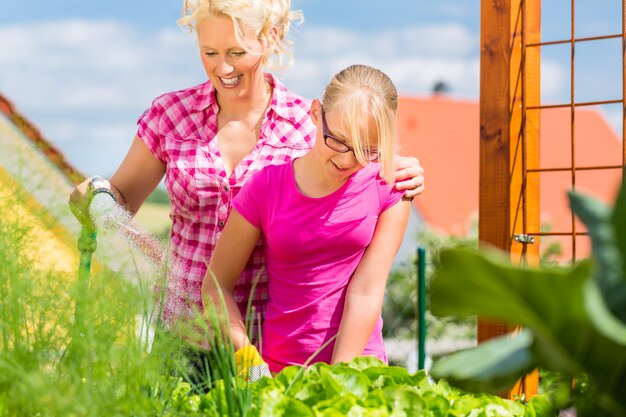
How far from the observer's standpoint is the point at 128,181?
2768 mm

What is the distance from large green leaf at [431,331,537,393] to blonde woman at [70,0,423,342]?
158cm

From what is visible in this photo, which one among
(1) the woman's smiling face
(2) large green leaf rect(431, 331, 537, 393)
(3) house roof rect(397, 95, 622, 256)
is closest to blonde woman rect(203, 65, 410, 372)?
(1) the woman's smiling face

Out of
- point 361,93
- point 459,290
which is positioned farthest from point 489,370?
point 361,93

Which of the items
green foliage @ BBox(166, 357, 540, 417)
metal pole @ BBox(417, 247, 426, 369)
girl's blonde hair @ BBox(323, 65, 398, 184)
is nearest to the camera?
green foliage @ BBox(166, 357, 540, 417)

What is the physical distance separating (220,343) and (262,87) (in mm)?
1360

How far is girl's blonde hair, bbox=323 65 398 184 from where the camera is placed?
2.18m

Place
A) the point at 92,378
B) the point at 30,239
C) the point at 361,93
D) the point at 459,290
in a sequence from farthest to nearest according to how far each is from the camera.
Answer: the point at 361,93
the point at 30,239
the point at 92,378
the point at 459,290

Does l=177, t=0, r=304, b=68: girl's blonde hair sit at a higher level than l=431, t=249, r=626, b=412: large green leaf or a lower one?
higher

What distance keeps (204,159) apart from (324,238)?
1.74 ft

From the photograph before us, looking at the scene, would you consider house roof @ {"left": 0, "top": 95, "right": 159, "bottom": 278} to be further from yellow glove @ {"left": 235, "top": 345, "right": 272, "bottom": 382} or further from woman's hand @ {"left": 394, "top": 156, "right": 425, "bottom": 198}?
woman's hand @ {"left": 394, "top": 156, "right": 425, "bottom": 198}

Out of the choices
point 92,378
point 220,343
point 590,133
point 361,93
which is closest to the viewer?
point 92,378

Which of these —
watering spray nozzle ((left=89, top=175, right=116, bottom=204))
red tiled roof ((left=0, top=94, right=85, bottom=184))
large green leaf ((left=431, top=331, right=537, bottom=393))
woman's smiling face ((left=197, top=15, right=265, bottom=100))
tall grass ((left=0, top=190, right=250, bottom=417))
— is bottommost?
tall grass ((left=0, top=190, right=250, bottom=417))

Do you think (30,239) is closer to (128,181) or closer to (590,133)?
(128,181)

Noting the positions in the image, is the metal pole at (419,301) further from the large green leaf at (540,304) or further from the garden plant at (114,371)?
the large green leaf at (540,304)
